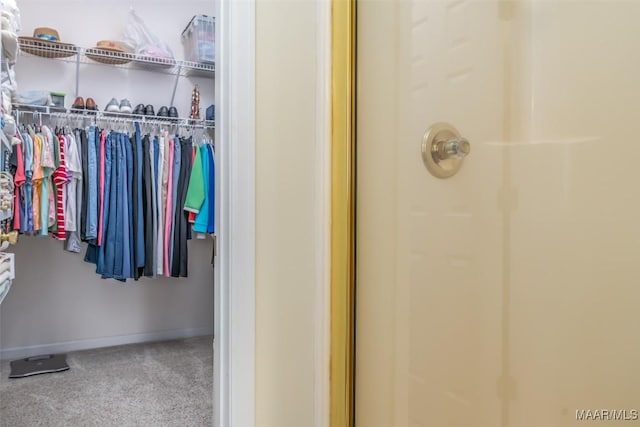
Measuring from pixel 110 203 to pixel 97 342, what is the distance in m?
1.09

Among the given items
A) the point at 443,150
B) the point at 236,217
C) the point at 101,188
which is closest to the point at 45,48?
the point at 101,188

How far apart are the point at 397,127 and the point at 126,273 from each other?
2264mm

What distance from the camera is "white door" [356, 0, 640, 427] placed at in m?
0.67

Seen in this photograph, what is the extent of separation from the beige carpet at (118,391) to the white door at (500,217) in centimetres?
138

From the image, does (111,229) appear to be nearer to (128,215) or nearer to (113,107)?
(128,215)

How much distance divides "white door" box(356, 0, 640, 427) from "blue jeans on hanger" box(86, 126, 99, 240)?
2.11 meters

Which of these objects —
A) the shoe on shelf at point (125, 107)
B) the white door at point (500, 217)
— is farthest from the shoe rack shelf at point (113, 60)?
the white door at point (500, 217)

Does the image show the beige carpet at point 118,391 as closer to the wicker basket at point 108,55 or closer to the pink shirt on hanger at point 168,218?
the pink shirt on hanger at point 168,218

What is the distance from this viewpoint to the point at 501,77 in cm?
85

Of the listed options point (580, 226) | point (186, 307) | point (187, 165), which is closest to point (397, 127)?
point (580, 226)

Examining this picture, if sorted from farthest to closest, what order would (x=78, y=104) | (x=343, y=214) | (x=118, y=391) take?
(x=78, y=104) < (x=118, y=391) < (x=343, y=214)

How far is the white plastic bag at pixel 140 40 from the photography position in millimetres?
2943

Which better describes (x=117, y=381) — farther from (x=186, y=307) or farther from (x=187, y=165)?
(x=187, y=165)

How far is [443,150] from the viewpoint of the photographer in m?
0.96
